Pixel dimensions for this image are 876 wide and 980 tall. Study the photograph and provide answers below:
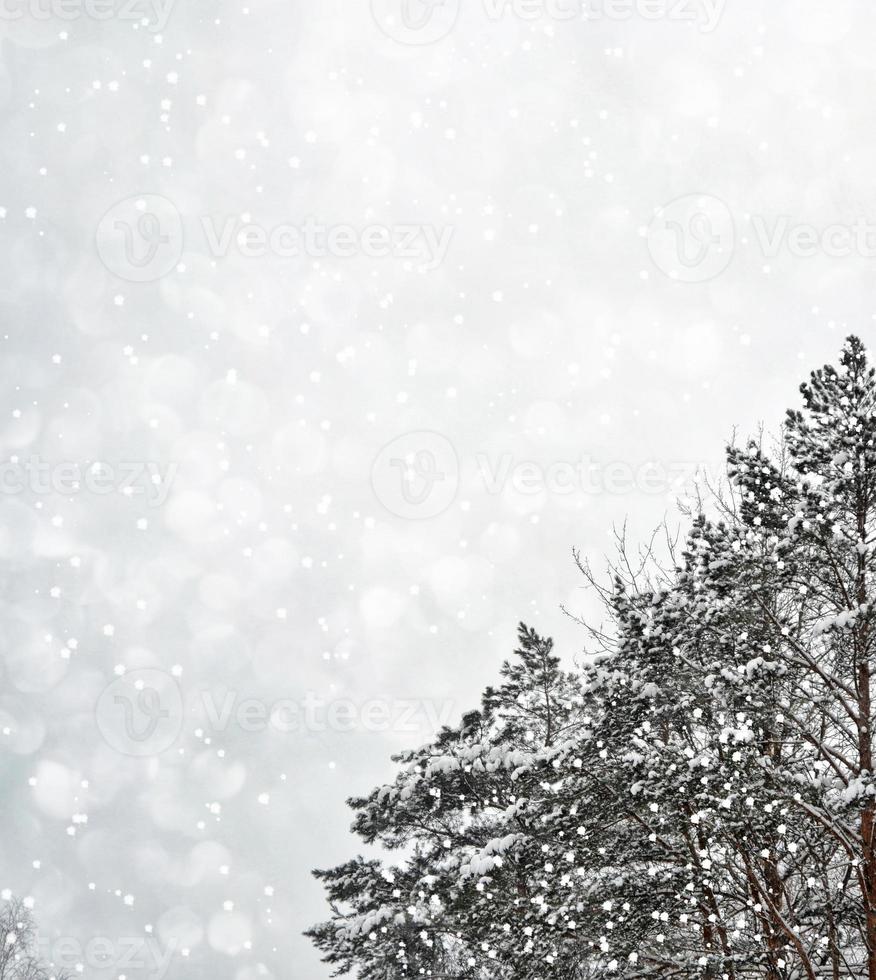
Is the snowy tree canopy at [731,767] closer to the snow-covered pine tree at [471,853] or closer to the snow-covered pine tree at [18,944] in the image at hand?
the snow-covered pine tree at [471,853]

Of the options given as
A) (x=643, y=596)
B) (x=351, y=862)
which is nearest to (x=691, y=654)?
(x=643, y=596)

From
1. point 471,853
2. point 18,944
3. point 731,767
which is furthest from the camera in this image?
point 18,944

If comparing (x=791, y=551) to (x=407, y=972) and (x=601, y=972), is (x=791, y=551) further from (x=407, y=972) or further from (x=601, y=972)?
(x=407, y=972)

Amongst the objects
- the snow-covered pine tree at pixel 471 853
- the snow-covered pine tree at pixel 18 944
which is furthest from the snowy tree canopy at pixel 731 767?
the snow-covered pine tree at pixel 18 944

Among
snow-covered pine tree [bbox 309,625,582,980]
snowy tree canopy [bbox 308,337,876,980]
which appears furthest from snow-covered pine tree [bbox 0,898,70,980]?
snowy tree canopy [bbox 308,337,876,980]

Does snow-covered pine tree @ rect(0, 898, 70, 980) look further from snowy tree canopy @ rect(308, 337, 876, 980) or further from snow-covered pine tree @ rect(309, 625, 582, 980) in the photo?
snowy tree canopy @ rect(308, 337, 876, 980)

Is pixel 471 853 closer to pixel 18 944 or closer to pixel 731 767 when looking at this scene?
pixel 731 767

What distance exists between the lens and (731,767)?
8039 millimetres

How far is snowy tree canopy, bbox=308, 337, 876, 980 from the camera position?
8.15 m

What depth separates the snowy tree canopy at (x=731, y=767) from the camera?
815cm

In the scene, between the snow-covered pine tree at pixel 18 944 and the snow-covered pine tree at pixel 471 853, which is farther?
the snow-covered pine tree at pixel 18 944

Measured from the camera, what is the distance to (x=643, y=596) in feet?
36.0

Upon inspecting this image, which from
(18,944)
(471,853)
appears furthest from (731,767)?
(18,944)

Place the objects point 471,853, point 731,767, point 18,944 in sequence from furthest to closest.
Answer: point 18,944 → point 471,853 → point 731,767
